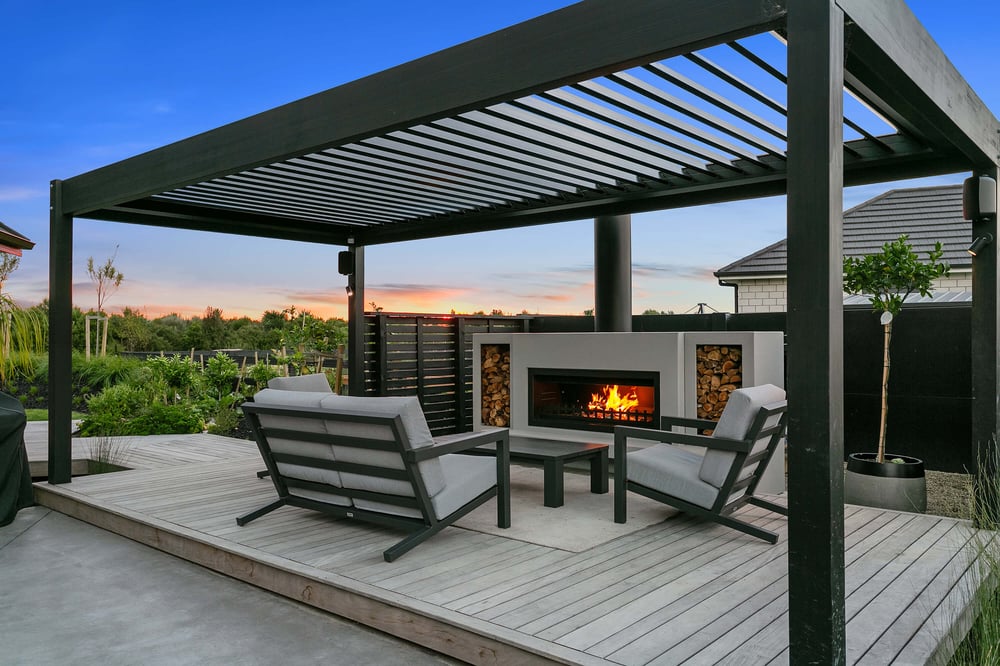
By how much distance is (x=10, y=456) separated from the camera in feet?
19.1

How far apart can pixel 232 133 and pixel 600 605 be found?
3.69 meters

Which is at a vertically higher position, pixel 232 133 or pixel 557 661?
pixel 232 133

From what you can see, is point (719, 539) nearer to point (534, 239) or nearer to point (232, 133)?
point (232, 133)

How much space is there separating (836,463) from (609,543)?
7.07 feet

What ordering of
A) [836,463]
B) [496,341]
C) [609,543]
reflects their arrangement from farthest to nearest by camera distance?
[496,341] → [609,543] → [836,463]

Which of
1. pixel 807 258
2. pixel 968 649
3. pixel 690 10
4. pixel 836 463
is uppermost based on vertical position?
pixel 690 10

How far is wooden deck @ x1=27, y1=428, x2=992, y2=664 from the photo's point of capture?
2900 millimetres

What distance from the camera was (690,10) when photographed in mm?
2668

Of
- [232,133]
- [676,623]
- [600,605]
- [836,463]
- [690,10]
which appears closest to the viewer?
[836,463]

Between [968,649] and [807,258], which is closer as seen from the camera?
[807,258]

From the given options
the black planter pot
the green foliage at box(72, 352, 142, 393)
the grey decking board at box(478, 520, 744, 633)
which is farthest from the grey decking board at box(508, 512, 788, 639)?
the green foliage at box(72, 352, 142, 393)

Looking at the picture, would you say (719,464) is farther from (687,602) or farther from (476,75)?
(476,75)

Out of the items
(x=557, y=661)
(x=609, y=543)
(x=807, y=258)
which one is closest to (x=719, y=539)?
(x=609, y=543)

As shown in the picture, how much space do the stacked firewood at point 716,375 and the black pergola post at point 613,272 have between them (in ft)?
3.90
